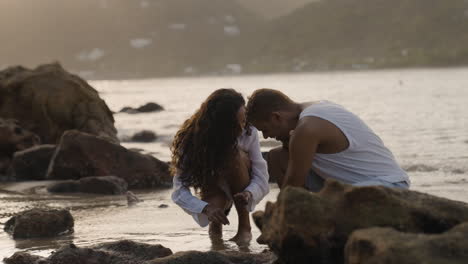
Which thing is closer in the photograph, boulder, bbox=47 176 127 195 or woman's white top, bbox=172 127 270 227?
woman's white top, bbox=172 127 270 227

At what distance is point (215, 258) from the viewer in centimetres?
457

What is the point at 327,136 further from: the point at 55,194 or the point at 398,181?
the point at 55,194

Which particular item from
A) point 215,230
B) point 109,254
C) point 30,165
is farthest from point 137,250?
point 30,165

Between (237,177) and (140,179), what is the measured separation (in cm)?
427

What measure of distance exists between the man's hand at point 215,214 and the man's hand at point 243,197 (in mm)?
160

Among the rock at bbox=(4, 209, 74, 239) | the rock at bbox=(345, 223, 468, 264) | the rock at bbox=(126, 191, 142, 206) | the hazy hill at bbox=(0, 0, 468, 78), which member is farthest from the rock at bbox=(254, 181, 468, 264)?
the hazy hill at bbox=(0, 0, 468, 78)

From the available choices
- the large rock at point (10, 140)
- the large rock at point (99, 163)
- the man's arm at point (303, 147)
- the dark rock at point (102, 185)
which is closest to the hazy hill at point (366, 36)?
the large rock at point (10, 140)

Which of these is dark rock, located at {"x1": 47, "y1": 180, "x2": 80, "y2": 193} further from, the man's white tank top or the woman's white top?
the man's white tank top

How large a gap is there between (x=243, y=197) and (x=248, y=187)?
0.10 meters

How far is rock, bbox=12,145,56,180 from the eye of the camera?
1019 centimetres

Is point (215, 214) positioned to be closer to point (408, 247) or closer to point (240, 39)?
point (408, 247)

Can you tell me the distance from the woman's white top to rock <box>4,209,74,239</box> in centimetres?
124

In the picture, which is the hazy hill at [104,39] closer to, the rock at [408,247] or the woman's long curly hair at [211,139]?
the woman's long curly hair at [211,139]

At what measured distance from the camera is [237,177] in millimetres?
5430
